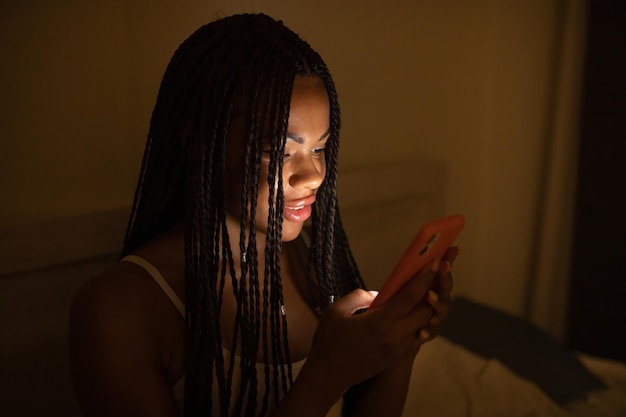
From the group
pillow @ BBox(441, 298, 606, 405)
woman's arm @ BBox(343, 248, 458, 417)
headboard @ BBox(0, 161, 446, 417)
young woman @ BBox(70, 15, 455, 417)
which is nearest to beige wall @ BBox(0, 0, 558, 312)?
headboard @ BBox(0, 161, 446, 417)

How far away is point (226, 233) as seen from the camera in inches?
30.3

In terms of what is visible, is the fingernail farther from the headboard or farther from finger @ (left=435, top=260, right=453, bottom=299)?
the headboard

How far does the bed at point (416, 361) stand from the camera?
0.94 m

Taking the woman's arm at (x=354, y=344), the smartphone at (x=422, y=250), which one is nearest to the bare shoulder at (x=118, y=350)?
the woman's arm at (x=354, y=344)

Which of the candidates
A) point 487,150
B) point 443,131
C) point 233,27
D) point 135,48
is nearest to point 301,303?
point 233,27

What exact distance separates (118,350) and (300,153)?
343mm

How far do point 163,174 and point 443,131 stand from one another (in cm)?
104

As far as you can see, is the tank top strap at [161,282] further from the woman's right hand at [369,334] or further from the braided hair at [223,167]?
the woman's right hand at [369,334]

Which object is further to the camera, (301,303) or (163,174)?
(301,303)

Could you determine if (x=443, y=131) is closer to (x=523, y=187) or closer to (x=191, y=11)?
(x=523, y=187)

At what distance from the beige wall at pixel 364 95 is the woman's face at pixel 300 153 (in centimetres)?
41

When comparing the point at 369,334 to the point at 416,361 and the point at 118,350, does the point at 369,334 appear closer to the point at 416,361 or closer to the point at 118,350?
the point at 118,350

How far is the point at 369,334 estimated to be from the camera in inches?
27.4

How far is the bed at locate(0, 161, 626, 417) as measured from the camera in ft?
3.07
